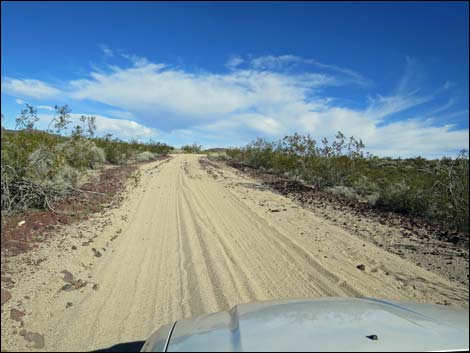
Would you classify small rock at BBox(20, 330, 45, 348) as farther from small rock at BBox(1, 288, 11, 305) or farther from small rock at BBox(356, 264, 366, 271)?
small rock at BBox(356, 264, 366, 271)

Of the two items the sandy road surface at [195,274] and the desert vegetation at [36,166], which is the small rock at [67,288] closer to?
the sandy road surface at [195,274]

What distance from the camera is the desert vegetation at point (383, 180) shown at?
352 inches

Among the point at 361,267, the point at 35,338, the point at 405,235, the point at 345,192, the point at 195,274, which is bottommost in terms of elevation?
the point at 35,338

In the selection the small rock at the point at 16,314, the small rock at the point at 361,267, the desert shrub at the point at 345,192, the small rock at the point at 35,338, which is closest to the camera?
the small rock at the point at 35,338

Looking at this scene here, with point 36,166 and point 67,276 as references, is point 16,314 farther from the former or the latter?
point 36,166

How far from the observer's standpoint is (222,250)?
739 cm

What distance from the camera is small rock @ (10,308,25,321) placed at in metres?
4.35

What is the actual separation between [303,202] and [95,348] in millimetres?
10435

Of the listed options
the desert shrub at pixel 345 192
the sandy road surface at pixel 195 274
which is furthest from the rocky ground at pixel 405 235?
the desert shrub at pixel 345 192

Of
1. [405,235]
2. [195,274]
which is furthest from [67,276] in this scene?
[405,235]

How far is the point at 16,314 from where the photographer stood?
4426mm

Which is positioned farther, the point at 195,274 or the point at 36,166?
the point at 36,166

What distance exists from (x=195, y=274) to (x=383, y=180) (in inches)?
475

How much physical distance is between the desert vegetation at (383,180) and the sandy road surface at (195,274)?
273 centimetres
